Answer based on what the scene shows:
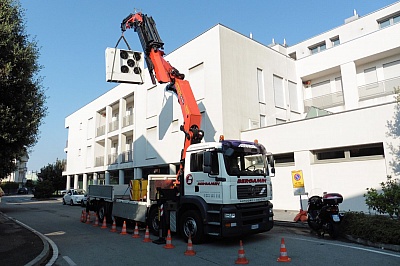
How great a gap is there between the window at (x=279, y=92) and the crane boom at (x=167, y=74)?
10.3 meters

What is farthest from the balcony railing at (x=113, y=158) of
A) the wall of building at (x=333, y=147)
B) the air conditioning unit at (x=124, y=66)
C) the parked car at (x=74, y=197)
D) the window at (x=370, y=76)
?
the window at (x=370, y=76)

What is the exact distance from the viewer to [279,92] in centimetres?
2144

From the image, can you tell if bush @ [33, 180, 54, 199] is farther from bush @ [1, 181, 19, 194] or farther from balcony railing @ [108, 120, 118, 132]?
bush @ [1, 181, 19, 194]

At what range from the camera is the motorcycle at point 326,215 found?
30.1ft

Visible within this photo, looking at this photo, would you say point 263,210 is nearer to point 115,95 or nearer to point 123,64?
point 123,64

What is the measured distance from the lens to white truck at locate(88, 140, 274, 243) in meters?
8.53

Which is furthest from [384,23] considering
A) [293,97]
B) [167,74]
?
[167,74]

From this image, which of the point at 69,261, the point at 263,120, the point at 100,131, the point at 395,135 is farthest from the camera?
the point at 100,131

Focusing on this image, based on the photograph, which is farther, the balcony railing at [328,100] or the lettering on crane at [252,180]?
the balcony railing at [328,100]

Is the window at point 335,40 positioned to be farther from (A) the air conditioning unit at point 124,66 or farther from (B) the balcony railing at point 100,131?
(B) the balcony railing at point 100,131

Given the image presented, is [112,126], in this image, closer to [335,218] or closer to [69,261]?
[69,261]

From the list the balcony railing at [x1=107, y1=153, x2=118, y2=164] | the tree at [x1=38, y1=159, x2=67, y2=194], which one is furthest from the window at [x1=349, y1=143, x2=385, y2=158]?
the tree at [x1=38, y1=159, x2=67, y2=194]

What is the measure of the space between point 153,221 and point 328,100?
15.7 meters

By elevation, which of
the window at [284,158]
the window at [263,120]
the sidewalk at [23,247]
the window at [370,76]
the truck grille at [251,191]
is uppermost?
the window at [370,76]
